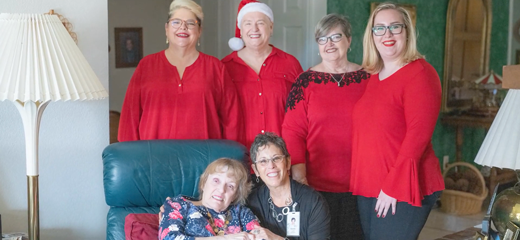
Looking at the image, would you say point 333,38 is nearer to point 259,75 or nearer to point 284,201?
point 259,75

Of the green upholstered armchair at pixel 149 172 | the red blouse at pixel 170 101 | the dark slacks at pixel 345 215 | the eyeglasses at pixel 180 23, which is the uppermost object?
the eyeglasses at pixel 180 23

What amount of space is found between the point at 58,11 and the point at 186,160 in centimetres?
100

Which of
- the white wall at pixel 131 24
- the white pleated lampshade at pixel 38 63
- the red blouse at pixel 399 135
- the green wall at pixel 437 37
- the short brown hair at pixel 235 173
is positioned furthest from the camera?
the white wall at pixel 131 24

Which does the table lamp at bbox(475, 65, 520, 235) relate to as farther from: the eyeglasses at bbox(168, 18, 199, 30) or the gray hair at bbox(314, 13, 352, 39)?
the eyeglasses at bbox(168, 18, 199, 30)

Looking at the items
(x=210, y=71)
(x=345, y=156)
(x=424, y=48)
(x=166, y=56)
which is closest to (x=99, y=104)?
(x=166, y=56)

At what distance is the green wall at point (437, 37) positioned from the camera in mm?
4410

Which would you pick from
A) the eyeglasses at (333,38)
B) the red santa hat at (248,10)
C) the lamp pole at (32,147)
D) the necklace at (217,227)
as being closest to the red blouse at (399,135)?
the eyeglasses at (333,38)

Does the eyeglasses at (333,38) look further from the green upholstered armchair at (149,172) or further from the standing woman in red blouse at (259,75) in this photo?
the green upholstered armchair at (149,172)

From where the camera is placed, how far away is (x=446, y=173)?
5367mm

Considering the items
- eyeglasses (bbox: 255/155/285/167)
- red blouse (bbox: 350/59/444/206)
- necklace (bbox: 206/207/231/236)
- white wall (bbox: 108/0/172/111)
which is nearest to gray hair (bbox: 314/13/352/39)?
red blouse (bbox: 350/59/444/206)

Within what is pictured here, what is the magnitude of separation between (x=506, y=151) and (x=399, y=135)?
42 centimetres

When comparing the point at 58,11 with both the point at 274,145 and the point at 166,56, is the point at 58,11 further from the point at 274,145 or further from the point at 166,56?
the point at 274,145

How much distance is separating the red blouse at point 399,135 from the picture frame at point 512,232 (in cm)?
34

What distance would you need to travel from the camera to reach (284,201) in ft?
7.73
